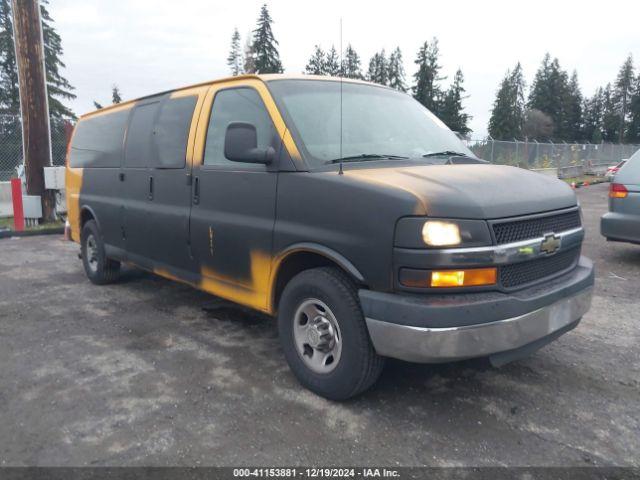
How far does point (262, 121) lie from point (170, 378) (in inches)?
76.4

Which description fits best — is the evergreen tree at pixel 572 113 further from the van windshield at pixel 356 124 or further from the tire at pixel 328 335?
the tire at pixel 328 335

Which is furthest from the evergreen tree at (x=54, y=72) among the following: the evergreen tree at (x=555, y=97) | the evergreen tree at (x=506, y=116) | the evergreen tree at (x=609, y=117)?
the evergreen tree at (x=609, y=117)

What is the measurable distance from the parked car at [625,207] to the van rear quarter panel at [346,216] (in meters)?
5.32

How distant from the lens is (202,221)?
413 centimetres

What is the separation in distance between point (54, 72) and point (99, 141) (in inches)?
1584

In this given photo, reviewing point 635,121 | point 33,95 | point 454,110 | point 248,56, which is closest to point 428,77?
point 454,110

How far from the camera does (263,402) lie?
130 inches

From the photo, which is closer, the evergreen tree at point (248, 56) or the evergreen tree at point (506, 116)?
the evergreen tree at point (248, 56)

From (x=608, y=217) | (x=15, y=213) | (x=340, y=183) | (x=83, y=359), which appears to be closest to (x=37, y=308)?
(x=83, y=359)

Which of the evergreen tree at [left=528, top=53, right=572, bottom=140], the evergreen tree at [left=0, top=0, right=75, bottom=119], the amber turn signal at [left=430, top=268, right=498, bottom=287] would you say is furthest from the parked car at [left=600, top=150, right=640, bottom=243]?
the evergreen tree at [left=528, top=53, right=572, bottom=140]

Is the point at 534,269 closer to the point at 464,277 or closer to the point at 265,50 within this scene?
the point at 464,277

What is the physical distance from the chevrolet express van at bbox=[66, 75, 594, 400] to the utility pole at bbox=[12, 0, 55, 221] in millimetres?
7151

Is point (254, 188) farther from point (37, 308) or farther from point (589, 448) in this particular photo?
point (37, 308)

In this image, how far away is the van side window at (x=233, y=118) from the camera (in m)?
3.66
